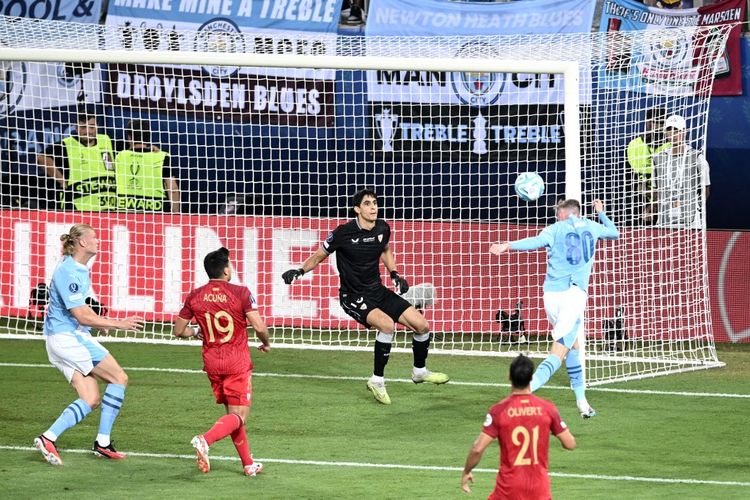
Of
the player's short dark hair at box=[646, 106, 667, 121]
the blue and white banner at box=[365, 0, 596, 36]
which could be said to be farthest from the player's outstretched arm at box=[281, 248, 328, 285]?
the blue and white banner at box=[365, 0, 596, 36]

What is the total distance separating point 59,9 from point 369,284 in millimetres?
9183

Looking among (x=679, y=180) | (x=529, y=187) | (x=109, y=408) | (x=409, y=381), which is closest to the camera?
(x=109, y=408)

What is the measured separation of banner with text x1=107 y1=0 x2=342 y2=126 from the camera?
18828 mm

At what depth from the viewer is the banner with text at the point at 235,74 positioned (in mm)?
18828

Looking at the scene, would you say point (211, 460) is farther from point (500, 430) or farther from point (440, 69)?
point (440, 69)

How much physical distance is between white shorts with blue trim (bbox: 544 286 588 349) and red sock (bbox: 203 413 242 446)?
147 inches

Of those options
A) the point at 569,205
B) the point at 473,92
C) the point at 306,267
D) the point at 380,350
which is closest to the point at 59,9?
the point at 473,92

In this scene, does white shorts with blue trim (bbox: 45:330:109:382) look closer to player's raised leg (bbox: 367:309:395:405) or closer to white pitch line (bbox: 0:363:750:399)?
player's raised leg (bbox: 367:309:395:405)

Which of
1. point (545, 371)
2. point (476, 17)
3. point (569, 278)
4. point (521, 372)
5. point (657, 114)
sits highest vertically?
point (476, 17)

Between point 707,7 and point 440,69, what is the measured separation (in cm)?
651

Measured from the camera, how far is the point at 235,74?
19.6 m

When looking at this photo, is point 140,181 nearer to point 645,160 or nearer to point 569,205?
point 645,160

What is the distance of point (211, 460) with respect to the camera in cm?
1065

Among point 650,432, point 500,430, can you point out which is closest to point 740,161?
point 650,432
